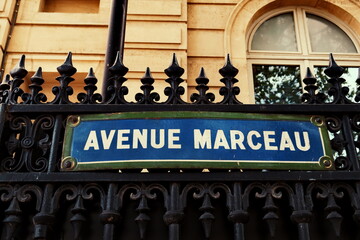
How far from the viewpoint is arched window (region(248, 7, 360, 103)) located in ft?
23.1

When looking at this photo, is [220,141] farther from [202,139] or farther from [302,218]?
[302,218]

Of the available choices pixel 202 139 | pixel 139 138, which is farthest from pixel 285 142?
pixel 139 138

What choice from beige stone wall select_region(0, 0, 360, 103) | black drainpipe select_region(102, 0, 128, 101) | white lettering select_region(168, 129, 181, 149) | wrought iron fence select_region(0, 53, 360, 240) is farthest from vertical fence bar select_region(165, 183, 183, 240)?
beige stone wall select_region(0, 0, 360, 103)

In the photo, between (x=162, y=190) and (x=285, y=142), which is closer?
(x=162, y=190)

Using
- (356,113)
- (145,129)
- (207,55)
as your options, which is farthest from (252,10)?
(145,129)

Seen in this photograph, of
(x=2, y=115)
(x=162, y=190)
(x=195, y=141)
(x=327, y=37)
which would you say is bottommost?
(x=162, y=190)

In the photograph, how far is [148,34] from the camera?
23.1 feet

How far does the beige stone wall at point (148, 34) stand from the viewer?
22.2 ft

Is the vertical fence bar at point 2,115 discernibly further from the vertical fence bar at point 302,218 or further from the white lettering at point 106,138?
the vertical fence bar at point 302,218

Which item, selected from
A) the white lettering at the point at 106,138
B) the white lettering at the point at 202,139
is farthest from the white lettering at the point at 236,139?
the white lettering at the point at 106,138

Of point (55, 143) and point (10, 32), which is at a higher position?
point (10, 32)

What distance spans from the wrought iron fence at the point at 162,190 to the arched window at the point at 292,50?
3.81 m

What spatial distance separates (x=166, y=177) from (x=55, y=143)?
0.90m

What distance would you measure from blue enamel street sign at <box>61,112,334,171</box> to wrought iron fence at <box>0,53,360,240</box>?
0.07 m
